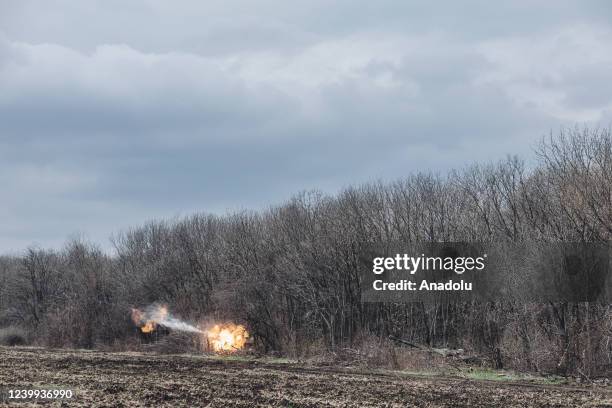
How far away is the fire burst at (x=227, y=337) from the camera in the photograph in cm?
3541

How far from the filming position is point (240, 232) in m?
49.0

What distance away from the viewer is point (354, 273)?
38125mm

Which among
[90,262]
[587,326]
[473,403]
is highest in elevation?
[90,262]

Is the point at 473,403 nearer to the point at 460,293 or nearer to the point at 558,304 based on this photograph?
the point at 558,304

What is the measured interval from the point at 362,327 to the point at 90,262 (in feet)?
109

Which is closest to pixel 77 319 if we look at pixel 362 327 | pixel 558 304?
pixel 362 327

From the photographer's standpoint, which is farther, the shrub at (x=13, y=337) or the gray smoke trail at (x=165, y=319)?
the shrub at (x=13, y=337)

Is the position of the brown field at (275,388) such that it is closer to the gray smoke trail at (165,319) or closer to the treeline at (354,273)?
the treeline at (354,273)

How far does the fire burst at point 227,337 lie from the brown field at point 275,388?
992cm

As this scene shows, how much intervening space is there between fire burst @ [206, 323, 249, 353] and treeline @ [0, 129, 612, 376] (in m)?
0.68

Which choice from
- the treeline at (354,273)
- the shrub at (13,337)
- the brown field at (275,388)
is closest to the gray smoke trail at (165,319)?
the treeline at (354,273)

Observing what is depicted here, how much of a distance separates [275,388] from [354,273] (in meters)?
20.1

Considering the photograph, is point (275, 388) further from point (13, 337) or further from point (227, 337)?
point (13, 337)

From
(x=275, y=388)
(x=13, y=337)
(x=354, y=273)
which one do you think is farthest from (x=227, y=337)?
(x=13, y=337)
